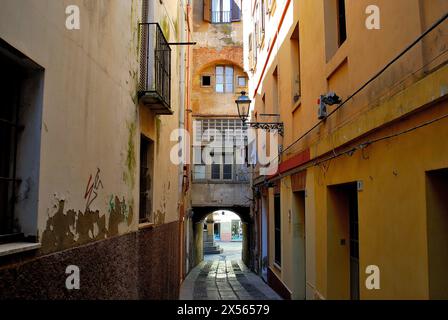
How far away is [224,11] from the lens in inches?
851

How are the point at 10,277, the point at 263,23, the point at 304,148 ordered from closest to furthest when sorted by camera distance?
the point at 10,277, the point at 304,148, the point at 263,23

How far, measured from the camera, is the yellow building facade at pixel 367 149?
11.8 feet

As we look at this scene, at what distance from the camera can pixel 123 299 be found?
5.91m

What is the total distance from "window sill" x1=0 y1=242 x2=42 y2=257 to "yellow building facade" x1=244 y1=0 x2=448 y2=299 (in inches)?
122

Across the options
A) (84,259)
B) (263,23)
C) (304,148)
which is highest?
(263,23)

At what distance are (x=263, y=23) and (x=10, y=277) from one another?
41.3ft

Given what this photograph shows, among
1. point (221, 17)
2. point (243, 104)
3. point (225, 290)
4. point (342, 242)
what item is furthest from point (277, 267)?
point (221, 17)

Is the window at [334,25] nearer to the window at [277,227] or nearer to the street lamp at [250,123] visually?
the street lamp at [250,123]

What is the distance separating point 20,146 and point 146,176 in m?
4.67

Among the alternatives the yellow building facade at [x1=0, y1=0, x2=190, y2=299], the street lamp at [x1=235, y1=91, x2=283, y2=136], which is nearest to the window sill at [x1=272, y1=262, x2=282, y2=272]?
the street lamp at [x1=235, y1=91, x2=283, y2=136]

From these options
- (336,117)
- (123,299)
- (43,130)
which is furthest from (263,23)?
(43,130)

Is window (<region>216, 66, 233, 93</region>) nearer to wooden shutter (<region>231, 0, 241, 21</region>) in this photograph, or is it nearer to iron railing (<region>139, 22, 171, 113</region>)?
wooden shutter (<region>231, 0, 241, 21</region>)

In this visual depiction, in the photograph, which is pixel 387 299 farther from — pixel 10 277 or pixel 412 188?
pixel 10 277

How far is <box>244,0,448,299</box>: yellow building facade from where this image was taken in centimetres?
359
